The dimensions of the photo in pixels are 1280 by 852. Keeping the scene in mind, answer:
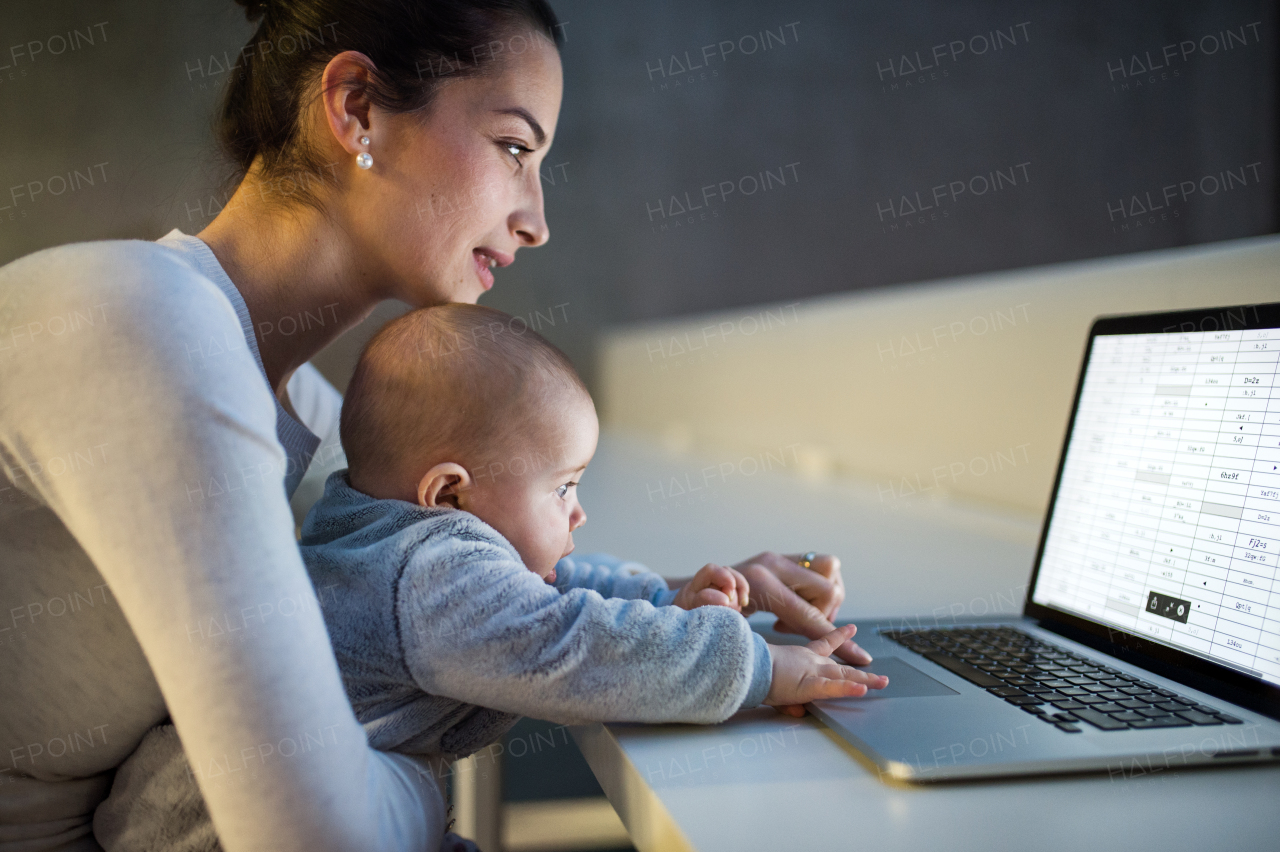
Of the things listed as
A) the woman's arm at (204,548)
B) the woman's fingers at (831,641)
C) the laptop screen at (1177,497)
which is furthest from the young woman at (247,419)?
the laptop screen at (1177,497)

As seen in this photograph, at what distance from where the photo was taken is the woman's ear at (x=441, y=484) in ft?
2.27

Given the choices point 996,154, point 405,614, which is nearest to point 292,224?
point 405,614

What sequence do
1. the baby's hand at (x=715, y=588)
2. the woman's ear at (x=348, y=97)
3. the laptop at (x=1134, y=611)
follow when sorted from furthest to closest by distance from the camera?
the woman's ear at (x=348, y=97), the baby's hand at (x=715, y=588), the laptop at (x=1134, y=611)

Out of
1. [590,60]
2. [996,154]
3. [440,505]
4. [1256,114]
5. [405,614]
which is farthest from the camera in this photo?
[590,60]

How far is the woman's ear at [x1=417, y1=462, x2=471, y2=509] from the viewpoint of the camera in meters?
0.69

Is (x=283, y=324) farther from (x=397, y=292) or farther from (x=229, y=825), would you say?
(x=229, y=825)

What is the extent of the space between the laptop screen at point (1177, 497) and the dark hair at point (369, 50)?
0.77 metres

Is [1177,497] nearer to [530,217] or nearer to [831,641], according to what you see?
[831,641]

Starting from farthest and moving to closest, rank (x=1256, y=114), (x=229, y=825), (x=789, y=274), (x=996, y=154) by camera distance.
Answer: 1. (x=789, y=274)
2. (x=996, y=154)
3. (x=1256, y=114)
4. (x=229, y=825)

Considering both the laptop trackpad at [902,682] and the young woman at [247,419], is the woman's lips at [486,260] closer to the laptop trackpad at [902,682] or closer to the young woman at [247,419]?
the young woman at [247,419]

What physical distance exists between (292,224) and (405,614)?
534mm

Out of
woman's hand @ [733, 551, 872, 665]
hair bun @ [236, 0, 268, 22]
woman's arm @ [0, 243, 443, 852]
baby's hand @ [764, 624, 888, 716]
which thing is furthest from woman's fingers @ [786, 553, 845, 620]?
hair bun @ [236, 0, 268, 22]

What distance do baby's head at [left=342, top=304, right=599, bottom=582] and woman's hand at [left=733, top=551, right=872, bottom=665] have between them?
22cm

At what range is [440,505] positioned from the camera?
2.34 ft
